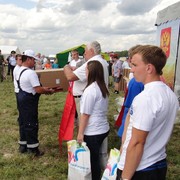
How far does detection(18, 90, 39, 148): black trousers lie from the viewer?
4.66 meters

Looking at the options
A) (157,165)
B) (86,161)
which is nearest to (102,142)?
(86,161)

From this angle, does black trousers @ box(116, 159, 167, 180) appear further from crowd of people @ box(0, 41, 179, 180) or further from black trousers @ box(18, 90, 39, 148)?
black trousers @ box(18, 90, 39, 148)

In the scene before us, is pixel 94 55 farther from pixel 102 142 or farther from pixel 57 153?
pixel 57 153

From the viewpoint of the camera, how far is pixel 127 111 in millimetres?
3680

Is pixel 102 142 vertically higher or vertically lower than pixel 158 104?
lower

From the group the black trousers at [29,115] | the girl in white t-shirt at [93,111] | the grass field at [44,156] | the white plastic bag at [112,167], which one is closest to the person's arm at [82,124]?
the girl in white t-shirt at [93,111]

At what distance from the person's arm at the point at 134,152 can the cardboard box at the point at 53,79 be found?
3482 millimetres

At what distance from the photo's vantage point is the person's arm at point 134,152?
1716 mm

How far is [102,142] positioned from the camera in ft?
11.4

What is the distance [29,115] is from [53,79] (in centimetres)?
83

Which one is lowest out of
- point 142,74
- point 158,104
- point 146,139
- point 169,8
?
point 146,139

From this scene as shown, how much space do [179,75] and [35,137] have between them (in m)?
3.76

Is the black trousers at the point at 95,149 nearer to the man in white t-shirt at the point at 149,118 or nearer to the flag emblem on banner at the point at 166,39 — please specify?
the man in white t-shirt at the point at 149,118

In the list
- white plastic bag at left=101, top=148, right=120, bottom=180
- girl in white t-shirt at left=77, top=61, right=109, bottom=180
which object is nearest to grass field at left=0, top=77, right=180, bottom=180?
girl in white t-shirt at left=77, top=61, right=109, bottom=180
